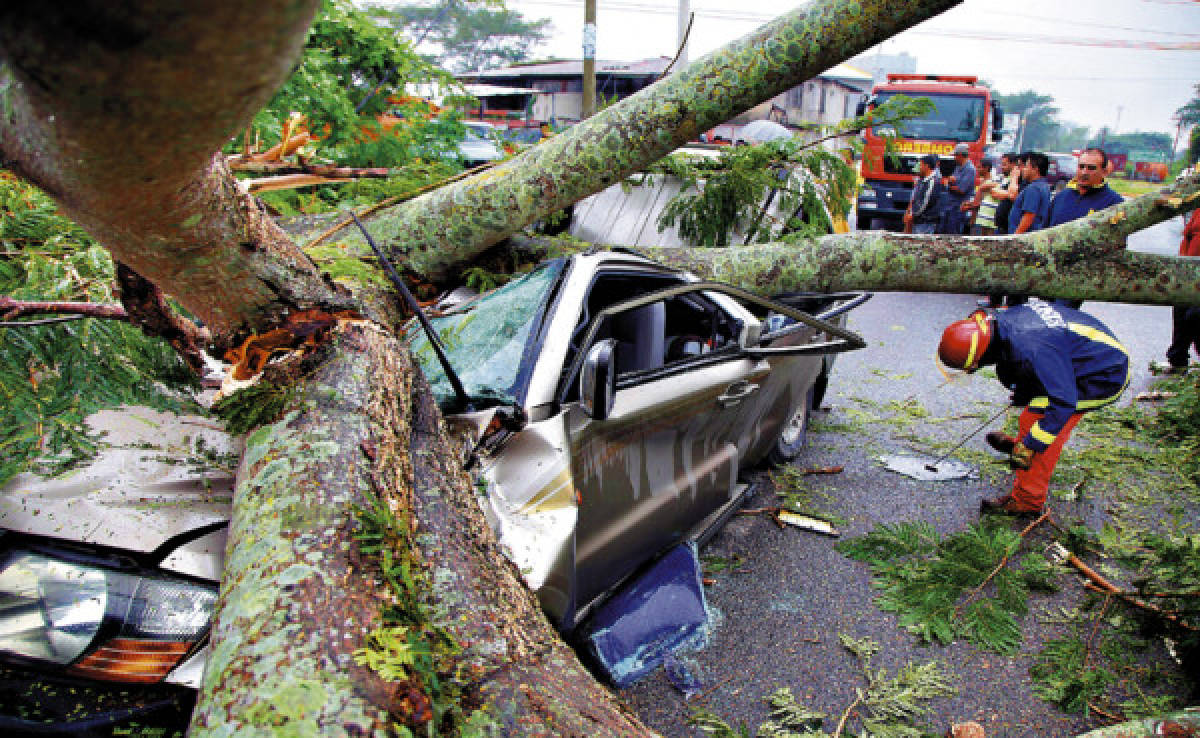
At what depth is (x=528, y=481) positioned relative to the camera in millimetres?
2209

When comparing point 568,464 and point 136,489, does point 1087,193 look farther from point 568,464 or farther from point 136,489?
point 136,489

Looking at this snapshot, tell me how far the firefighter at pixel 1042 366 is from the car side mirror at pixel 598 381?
2621 mm

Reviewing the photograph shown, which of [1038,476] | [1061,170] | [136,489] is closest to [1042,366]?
[1038,476]

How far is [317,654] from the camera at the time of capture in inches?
46.5

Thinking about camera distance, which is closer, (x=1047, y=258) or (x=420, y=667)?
(x=420, y=667)

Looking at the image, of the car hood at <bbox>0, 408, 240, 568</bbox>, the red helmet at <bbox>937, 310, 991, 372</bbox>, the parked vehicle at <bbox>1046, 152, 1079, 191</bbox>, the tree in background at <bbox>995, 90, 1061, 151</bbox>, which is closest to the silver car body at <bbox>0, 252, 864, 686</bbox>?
the car hood at <bbox>0, 408, 240, 568</bbox>

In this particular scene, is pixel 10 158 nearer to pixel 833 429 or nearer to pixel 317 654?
pixel 317 654

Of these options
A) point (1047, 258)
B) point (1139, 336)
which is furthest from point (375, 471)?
point (1139, 336)

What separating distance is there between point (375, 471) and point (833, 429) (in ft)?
14.1

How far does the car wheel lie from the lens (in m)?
4.43

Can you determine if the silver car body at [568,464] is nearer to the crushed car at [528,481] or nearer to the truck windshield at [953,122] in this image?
the crushed car at [528,481]

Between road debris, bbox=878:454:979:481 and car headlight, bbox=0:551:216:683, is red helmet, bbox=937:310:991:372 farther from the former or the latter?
car headlight, bbox=0:551:216:683

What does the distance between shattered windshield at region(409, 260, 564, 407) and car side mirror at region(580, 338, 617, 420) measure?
0.85ft

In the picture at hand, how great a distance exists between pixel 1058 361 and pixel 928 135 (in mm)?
12269
